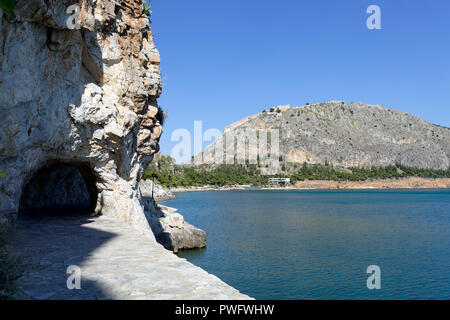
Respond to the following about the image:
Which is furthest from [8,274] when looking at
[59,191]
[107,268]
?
[59,191]

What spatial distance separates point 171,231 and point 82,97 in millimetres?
15207

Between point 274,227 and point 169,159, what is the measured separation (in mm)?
115534

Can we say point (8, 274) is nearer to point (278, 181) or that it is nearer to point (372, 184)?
point (278, 181)

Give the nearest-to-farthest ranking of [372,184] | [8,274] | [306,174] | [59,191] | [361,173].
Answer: [8,274] → [59,191] → [372,184] → [306,174] → [361,173]

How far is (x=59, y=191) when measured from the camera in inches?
945

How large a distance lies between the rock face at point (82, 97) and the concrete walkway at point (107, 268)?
1994 mm

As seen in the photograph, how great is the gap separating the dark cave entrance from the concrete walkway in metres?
5.89

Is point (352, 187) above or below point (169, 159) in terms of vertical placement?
below

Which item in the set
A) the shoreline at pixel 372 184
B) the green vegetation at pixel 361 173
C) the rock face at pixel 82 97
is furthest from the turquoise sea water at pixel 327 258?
the green vegetation at pixel 361 173

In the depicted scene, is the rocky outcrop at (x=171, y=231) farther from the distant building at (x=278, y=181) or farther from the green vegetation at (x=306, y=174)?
the distant building at (x=278, y=181)

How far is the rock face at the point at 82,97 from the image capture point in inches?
403

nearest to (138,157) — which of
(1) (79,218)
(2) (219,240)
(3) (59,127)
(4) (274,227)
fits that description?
(1) (79,218)
